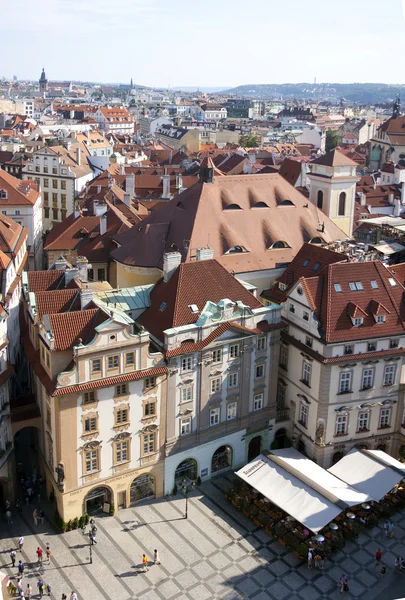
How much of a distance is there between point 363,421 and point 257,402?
9.58 meters

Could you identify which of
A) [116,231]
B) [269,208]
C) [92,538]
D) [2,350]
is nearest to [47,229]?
[116,231]

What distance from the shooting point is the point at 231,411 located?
200 feet

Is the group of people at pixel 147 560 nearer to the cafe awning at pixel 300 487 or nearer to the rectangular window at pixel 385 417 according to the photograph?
the cafe awning at pixel 300 487

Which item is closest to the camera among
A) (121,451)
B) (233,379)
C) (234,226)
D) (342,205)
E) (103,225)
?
(121,451)

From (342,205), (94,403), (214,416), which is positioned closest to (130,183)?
(342,205)

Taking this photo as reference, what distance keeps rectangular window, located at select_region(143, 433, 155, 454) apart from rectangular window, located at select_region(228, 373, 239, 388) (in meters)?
8.11

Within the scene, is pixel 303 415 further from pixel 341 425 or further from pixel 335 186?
pixel 335 186

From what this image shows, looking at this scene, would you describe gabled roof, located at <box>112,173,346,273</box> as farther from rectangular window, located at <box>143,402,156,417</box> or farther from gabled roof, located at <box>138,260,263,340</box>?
rectangular window, located at <box>143,402,156,417</box>

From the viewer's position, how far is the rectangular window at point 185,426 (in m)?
58.1

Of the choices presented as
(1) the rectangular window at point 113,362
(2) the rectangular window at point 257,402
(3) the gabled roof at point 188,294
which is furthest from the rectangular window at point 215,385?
(1) the rectangular window at point 113,362

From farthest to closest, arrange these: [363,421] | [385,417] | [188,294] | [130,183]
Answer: [130,183] → [385,417] → [363,421] → [188,294]

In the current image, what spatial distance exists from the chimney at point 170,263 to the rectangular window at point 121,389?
11.7 meters

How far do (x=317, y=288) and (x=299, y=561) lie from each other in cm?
2263

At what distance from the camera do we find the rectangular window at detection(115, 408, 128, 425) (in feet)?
178
